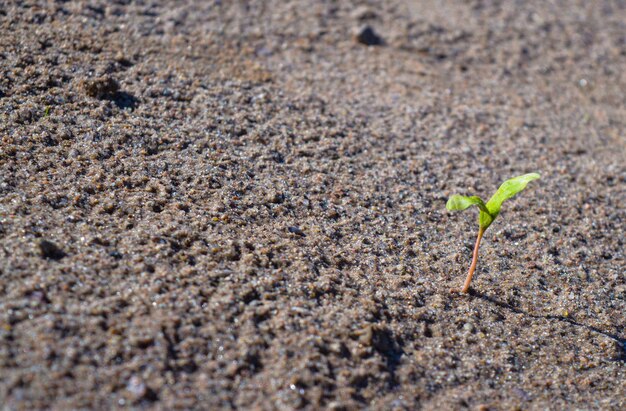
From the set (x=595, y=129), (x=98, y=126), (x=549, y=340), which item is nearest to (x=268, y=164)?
(x=98, y=126)

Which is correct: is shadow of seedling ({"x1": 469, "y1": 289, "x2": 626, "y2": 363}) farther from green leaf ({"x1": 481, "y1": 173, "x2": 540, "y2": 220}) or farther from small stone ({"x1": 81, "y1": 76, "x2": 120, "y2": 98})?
small stone ({"x1": 81, "y1": 76, "x2": 120, "y2": 98})

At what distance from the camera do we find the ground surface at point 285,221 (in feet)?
5.39

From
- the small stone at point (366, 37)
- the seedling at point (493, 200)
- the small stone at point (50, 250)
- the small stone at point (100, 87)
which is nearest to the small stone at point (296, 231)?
the seedling at point (493, 200)

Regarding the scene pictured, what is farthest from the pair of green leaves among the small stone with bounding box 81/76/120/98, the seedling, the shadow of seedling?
the small stone with bounding box 81/76/120/98

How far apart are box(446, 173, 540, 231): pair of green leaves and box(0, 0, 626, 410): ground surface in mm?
288

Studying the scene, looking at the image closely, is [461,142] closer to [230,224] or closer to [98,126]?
[230,224]

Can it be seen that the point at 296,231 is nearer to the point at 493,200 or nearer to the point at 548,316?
the point at 493,200

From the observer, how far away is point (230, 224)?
2074 mm

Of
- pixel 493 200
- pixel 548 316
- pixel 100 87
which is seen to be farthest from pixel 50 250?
pixel 548 316

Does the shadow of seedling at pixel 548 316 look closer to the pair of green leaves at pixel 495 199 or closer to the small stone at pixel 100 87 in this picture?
the pair of green leaves at pixel 495 199

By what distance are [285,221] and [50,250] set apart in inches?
29.3

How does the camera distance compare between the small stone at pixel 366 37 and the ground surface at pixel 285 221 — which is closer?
the ground surface at pixel 285 221

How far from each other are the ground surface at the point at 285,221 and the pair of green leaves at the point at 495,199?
11.3 inches

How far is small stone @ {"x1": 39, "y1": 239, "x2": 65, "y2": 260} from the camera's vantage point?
178cm
